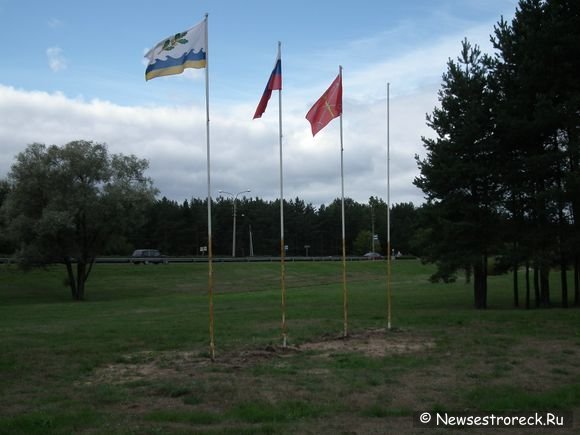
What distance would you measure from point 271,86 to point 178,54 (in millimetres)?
2535

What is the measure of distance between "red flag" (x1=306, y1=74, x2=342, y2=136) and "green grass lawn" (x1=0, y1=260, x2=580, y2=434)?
560 centimetres

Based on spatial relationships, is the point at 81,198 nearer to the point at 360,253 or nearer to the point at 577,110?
the point at 577,110

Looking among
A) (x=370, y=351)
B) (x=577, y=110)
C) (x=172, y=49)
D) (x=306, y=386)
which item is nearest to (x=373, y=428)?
(x=306, y=386)

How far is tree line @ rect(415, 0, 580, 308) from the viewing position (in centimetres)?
2411

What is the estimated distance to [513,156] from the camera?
89.4ft

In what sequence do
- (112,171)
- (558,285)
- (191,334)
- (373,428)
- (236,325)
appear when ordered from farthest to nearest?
(112,171), (558,285), (236,325), (191,334), (373,428)

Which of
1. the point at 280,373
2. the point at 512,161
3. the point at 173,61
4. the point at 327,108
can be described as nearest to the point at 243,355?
the point at 280,373

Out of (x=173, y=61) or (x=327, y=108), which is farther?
(x=327, y=108)

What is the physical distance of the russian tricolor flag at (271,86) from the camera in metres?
14.8

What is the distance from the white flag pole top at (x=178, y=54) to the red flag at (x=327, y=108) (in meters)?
3.96

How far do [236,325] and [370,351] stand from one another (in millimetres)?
7581

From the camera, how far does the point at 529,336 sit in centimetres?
1645

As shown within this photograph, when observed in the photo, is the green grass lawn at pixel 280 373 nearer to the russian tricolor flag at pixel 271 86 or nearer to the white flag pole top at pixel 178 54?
the russian tricolor flag at pixel 271 86

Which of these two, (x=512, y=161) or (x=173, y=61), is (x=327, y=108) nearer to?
(x=173, y=61)
